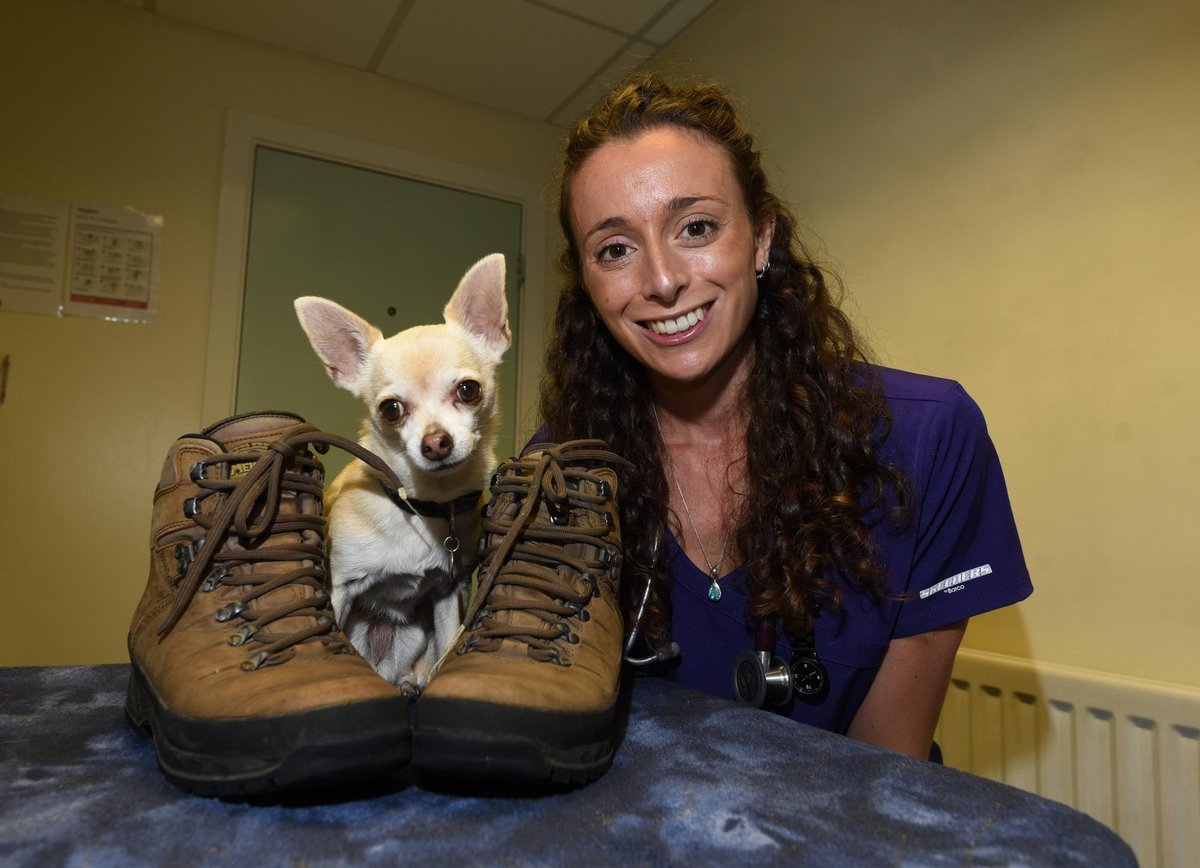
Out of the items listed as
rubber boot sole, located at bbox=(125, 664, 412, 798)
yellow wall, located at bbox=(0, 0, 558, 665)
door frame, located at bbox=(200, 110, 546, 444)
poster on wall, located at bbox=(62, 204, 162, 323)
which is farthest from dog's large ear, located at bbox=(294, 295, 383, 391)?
poster on wall, located at bbox=(62, 204, 162, 323)

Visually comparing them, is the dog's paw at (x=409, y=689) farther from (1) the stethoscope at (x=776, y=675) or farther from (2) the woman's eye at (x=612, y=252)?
(2) the woman's eye at (x=612, y=252)

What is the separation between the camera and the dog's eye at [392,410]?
116 cm

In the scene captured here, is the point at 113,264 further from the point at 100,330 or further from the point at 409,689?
the point at 409,689

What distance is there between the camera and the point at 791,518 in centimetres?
110

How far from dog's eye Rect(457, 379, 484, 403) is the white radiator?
136cm

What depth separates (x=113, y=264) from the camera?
9.01 ft

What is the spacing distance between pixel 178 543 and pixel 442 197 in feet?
10.0

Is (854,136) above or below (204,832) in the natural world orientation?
above

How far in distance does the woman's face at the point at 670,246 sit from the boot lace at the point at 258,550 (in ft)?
1.90

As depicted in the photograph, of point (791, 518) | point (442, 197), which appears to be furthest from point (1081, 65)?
point (442, 197)

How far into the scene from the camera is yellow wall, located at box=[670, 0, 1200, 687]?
146cm

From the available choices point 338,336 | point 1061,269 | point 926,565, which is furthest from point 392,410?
point 1061,269

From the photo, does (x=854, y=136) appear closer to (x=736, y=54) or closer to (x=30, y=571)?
(x=736, y=54)

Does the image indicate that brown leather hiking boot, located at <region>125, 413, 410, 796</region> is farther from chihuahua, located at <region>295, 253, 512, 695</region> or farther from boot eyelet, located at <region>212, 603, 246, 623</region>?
chihuahua, located at <region>295, 253, 512, 695</region>
